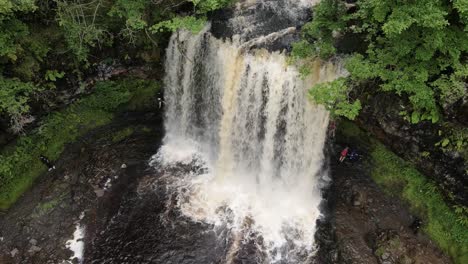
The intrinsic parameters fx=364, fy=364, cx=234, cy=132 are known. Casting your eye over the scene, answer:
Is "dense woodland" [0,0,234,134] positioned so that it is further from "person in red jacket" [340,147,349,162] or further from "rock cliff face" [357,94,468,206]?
"person in red jacket" [340,147,349,162]

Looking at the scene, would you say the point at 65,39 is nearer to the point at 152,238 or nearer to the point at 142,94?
the point at 142,94

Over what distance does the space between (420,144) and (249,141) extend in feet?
17.8

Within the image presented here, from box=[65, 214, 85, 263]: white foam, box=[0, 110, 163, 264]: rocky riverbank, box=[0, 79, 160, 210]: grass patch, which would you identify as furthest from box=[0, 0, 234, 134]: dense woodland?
box=[65, 214, 85, 263]: white foam

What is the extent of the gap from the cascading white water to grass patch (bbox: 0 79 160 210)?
1.51m

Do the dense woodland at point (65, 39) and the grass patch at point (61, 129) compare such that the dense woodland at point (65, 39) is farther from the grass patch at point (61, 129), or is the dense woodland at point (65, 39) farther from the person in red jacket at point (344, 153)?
the person in red jacket at point (344, 153)

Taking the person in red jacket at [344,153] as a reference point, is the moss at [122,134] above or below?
below

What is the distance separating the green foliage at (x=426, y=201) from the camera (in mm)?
10656

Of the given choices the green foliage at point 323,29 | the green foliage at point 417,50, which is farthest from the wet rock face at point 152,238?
the green foliage at point 417,50

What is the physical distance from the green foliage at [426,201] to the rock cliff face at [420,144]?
477 mm

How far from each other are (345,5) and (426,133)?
4.34 metres

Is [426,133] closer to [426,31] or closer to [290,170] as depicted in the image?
[426,31]

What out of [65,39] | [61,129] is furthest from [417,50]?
[61,129]

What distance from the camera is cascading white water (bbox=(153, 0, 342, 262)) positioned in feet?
37.6

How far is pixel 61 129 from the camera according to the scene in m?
13.8
